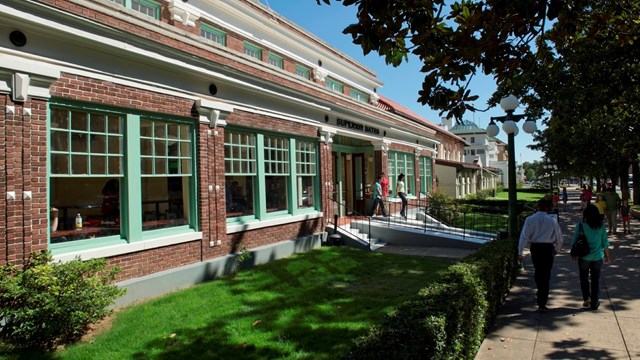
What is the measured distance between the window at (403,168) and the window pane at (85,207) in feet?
42.0

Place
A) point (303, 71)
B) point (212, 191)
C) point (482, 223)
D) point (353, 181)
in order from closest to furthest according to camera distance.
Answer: point (212, 191) < point (303, 71) < point (353, 181) < point (482, 223)

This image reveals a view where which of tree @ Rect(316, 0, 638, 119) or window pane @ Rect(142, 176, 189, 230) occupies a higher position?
tree @ Rect(316, 0, 638, 119)

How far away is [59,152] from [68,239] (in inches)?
53.6

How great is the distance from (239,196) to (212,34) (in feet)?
18.8

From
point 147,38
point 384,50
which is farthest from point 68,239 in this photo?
point 384,50

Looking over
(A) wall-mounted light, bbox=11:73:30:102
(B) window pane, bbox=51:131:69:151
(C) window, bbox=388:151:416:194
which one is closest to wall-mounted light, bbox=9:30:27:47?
(A) wall-mounted light, bbox=11:73:30:102

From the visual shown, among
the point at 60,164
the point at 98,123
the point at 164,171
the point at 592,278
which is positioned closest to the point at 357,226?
the point at 164,171

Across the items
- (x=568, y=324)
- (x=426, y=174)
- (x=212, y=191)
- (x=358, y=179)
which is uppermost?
(x=426, y=174)

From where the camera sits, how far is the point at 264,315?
20.8ft

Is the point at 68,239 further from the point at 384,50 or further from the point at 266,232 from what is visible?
the point at 384,50

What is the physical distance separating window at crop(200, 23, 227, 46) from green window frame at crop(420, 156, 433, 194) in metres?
12.6

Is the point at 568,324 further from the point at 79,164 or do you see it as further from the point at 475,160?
the point at 475,160

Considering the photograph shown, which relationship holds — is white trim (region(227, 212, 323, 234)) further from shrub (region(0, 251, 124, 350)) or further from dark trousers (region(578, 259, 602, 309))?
dark trousers (region(578, 259, 602, 309))

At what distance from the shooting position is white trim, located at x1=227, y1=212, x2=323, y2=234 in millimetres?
9555
